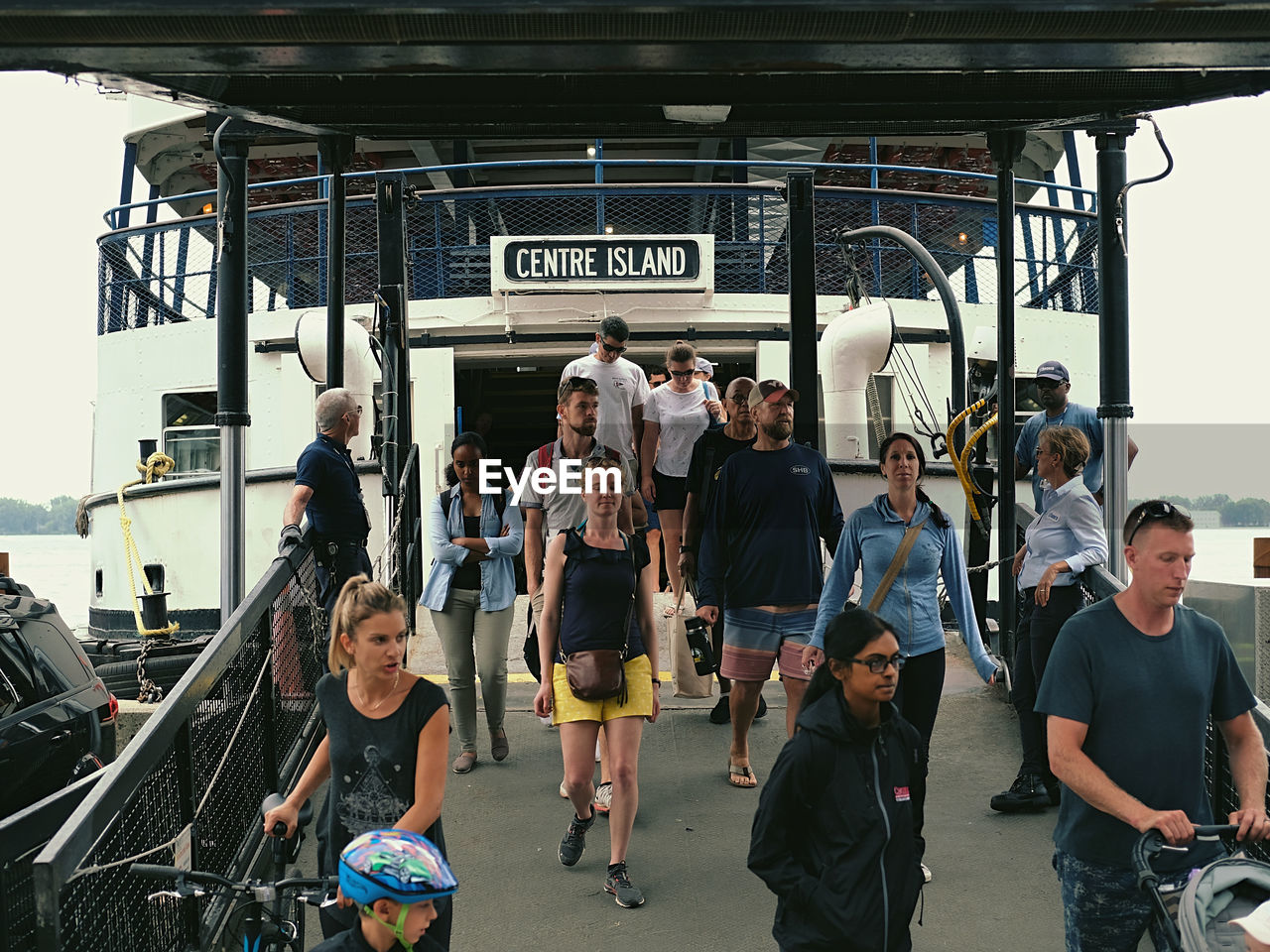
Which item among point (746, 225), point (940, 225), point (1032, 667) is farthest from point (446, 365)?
point (1032, 667)

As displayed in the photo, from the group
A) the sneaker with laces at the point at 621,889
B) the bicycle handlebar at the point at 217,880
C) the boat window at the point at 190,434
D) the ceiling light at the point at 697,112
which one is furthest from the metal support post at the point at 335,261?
the boat window at the point at 190,434

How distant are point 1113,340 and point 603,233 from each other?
6781mm

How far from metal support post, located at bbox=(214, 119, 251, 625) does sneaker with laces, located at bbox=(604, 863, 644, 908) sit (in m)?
2.49

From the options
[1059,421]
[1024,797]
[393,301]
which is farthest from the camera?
[393,301]

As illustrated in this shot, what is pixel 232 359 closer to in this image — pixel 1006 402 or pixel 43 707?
pixel 43 707

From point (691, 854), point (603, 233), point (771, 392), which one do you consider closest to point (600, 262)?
point (603, 233)

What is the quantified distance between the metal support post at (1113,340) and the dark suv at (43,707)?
504 cm

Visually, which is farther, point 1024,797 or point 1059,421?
point 1059,421

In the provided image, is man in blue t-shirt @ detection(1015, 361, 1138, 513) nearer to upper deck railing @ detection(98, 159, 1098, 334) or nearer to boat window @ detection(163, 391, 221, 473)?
upper deck railing @ detection(98, 159, 1098, 334)

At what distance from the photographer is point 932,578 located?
16.1 feet

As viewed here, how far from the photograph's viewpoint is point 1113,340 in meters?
6.51

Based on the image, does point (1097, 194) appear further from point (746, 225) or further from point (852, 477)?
point (746, 225)

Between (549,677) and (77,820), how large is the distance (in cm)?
211

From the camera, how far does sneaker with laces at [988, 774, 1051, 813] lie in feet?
17.3
